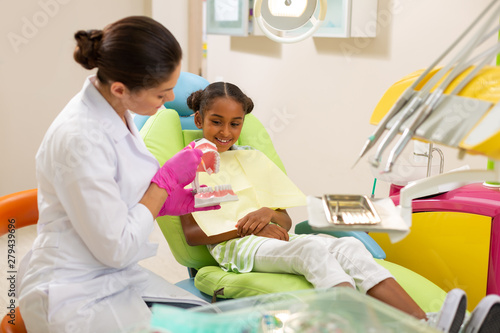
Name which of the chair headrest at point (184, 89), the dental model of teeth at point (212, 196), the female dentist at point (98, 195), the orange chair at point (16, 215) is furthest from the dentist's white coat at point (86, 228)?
the chair headrest at point (184, 89)

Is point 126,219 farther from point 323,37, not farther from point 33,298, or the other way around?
point 323,37

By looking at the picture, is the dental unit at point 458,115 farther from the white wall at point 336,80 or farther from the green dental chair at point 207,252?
the white wall at point 336,80

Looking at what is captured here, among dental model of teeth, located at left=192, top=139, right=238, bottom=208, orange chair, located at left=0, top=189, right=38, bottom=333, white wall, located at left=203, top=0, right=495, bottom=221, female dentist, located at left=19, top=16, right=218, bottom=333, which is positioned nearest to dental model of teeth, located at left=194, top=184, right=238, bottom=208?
dental model of teeth, located at left=192, top=139, right=238, bottom=208

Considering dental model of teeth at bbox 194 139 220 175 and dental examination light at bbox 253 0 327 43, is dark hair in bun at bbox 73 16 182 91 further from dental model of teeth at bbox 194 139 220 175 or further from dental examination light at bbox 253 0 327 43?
dental examination light at bbox 253 0 327 43

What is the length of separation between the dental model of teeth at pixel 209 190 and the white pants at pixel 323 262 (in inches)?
8.3

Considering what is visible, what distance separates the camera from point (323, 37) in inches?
113

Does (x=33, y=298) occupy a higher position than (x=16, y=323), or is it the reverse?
(x=33, y=298)

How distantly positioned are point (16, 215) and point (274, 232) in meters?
0.79

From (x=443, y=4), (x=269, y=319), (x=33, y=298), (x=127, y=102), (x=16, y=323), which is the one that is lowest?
(x=16, y=323)

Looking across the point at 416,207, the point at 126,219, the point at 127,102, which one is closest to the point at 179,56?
the point at 127,102

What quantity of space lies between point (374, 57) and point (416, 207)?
93cm

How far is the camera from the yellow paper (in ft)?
6.49

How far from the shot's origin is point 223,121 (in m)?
1.93

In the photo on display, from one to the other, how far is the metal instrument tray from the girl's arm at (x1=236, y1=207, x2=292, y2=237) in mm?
758
